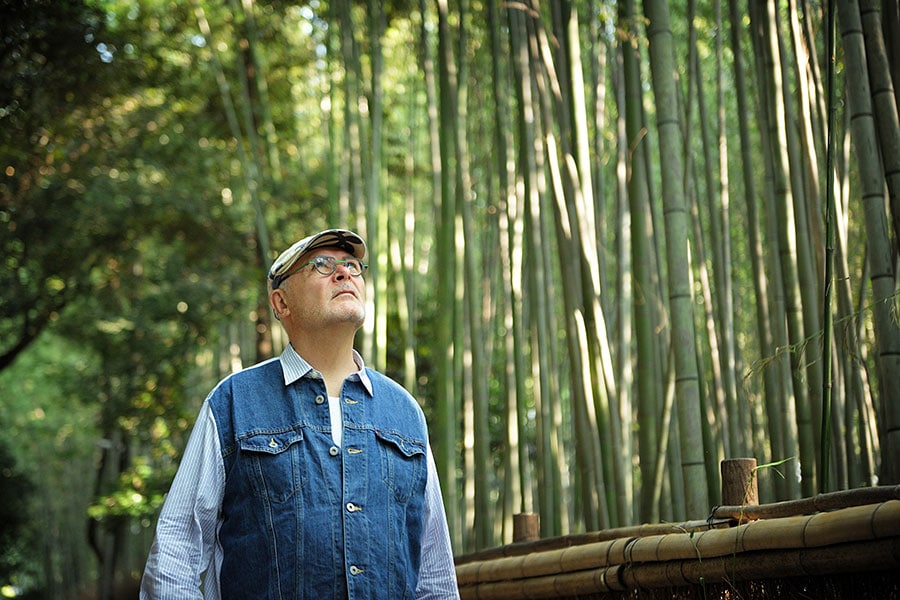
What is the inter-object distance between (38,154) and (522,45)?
15.2ft

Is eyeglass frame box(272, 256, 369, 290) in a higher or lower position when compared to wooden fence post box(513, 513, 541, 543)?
higher

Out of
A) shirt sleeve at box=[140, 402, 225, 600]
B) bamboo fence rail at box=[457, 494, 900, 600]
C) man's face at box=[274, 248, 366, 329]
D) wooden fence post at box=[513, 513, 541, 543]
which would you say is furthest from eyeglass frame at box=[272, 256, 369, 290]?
wooden fence post at box=[513, 513, 541, 543]

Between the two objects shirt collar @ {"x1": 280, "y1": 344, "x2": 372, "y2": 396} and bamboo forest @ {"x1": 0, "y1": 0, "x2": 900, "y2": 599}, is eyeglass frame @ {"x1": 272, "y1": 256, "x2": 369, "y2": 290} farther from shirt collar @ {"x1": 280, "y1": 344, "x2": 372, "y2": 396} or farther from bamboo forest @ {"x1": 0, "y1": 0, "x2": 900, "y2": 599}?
bamboo forest @ {"x1": 0, "y1": 0, "x2": 900, "y2": 599}

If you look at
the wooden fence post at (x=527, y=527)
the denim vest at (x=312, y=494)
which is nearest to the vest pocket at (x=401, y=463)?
the denim vest at (x=312, y=494)

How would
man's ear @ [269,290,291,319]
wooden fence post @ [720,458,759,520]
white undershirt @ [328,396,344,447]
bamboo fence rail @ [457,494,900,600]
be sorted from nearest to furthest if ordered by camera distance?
bamboo fence rail @ [457,494,900,600], white undershirt @ [328,396,344,447], man's ear @ [269,290,291,319], wooden fence post @ [720,458,759,520]

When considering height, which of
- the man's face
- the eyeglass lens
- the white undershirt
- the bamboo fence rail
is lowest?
the bamboo fence rail

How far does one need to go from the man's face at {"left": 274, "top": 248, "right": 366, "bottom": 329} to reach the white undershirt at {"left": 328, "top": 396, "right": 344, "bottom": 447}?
118 millimetres

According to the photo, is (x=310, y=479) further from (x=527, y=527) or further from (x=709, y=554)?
(x=527, y=527)

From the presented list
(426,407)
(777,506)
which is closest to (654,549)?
(777,506)

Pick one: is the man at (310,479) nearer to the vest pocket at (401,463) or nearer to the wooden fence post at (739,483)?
the vest pocket at (401,463)

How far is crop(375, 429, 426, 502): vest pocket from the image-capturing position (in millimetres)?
1591

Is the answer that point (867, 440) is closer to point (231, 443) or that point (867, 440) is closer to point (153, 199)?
point (231, 443)

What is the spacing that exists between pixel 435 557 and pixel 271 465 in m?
0.32

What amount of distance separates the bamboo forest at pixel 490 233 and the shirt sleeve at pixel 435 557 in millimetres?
688
